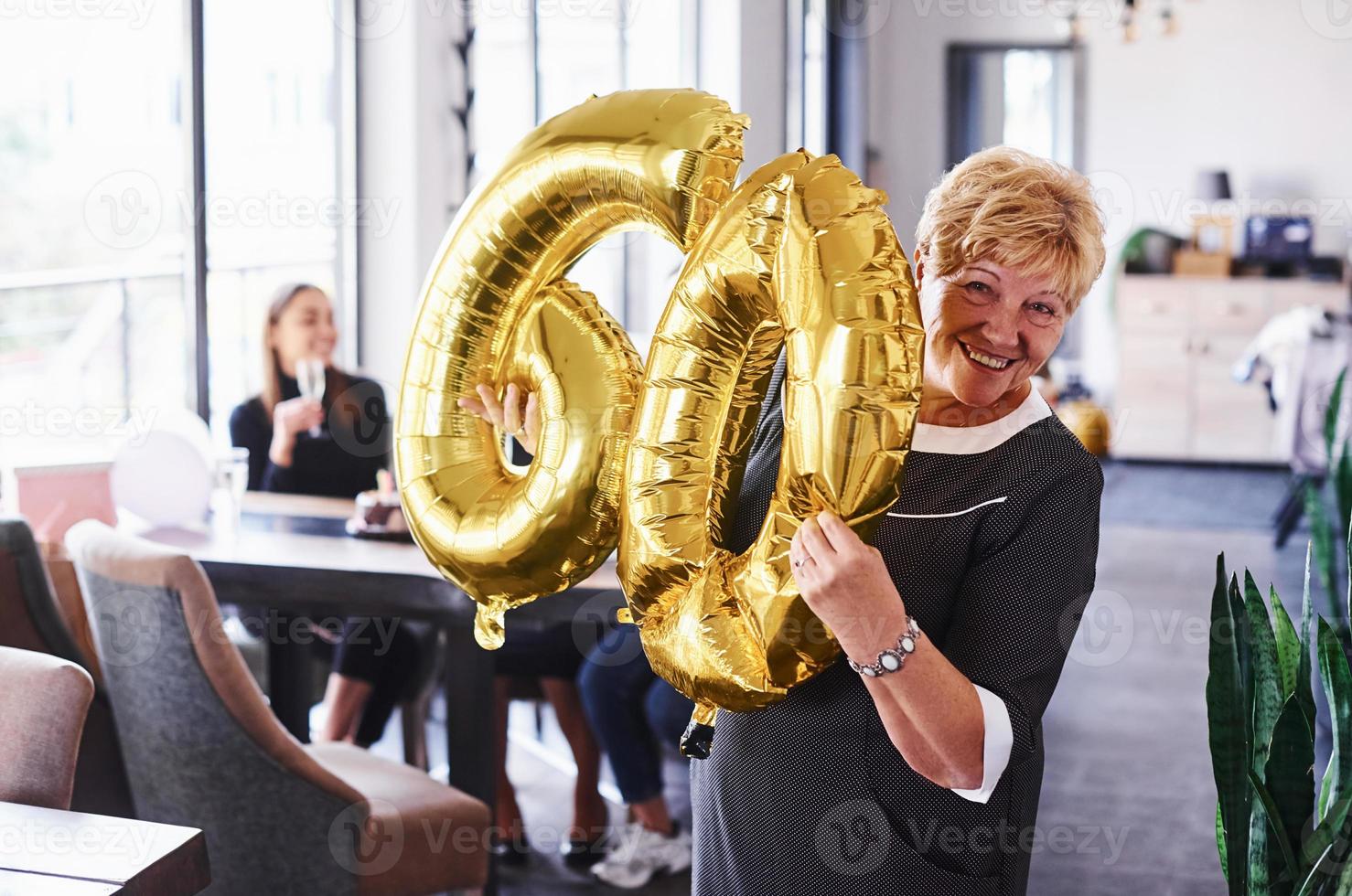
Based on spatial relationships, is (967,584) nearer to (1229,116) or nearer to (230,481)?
(230,481)

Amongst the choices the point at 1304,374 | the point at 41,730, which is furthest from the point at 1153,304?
the point at 41,730

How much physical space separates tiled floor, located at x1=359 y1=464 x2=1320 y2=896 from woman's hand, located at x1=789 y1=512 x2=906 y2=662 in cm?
182

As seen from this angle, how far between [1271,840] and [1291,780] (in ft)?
0.21

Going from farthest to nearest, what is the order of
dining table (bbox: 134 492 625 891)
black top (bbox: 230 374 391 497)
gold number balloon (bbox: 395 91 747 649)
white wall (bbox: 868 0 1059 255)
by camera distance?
white wall (bbox: 868 0 1059 255), black top (bbox: 230 374 391 497), dining table (bbox: 134 492 625 891), gold number balloon (bbox: 395 91 747 649)

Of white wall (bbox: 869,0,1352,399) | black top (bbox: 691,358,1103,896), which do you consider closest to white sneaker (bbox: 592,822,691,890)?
black top (bbox: 691,358,1103,896)

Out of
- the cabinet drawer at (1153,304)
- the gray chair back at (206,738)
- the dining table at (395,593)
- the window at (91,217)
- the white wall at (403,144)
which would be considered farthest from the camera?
the cabinet drawer at (1153,304)

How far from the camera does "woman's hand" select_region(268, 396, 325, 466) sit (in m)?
3.05

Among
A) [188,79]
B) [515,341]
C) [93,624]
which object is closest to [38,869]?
[515,341]

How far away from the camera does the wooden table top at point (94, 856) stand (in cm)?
118

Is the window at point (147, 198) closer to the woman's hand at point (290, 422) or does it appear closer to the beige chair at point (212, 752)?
the woman's hand at point (290, 422)

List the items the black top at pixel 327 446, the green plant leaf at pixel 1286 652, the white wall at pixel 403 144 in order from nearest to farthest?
the green plant leaf at pixel 1286 652
the black top at pixel 327 446
the white wall at pixel 403 144

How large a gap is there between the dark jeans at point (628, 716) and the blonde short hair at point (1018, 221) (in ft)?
5.51

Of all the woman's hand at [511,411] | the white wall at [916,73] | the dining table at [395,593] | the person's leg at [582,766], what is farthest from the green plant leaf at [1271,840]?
the white wall at [916,73]

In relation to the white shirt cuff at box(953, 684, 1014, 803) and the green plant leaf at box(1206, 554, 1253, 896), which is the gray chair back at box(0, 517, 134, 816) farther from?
the green plant leaf at box(1206, 554, 1253, 896)
